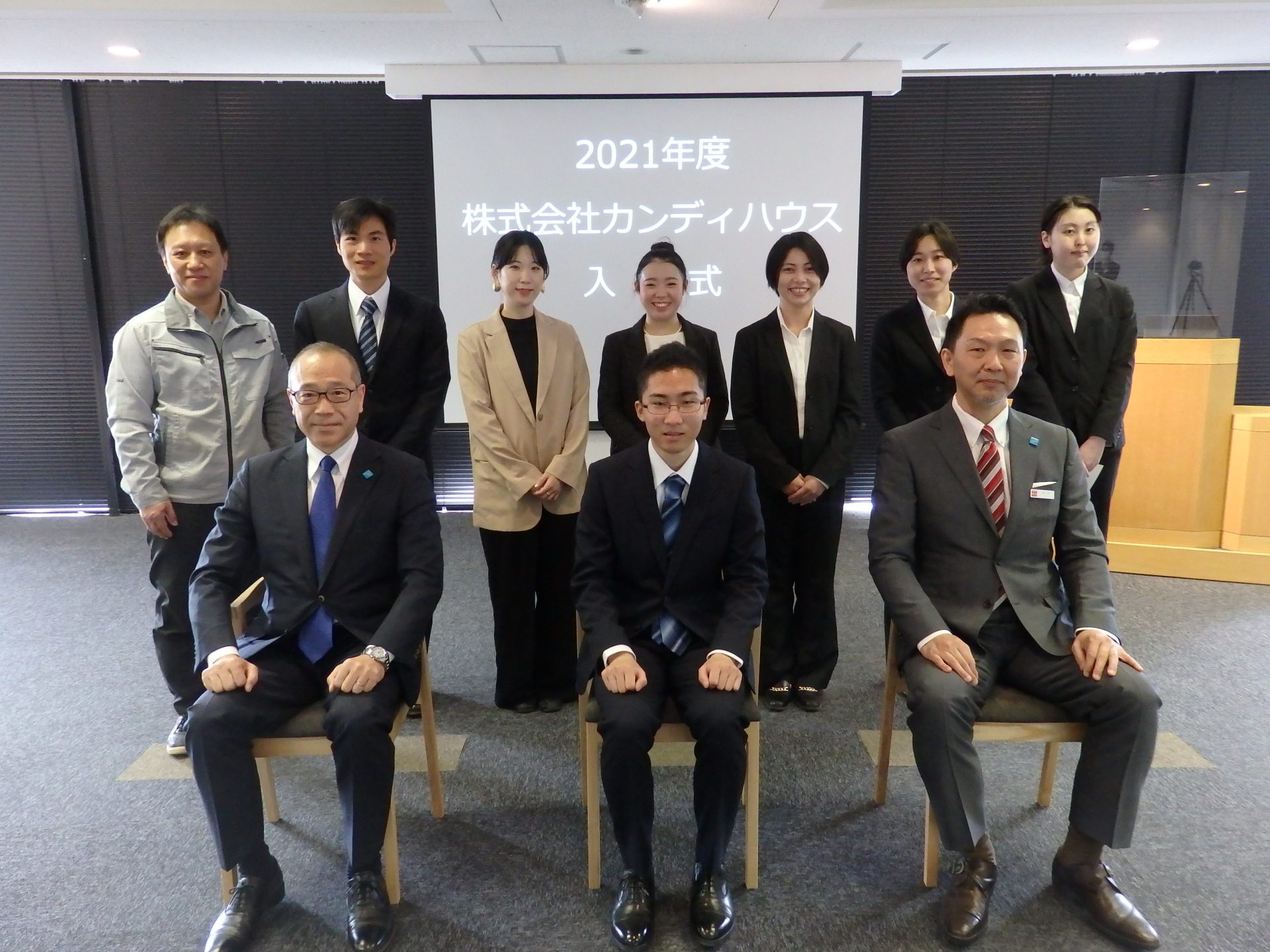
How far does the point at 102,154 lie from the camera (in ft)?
17.5

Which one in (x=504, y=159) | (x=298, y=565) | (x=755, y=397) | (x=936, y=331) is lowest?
(x=298, y=565)

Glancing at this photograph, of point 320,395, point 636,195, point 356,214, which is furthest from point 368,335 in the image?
point 636,195

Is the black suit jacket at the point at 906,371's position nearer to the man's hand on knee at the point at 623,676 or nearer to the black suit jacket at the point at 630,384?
the black suit jacket at the point at 630,384

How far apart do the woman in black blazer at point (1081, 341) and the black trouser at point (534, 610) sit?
171 cm

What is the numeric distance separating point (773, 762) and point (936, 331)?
149cm

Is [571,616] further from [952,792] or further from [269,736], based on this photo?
[952,792]

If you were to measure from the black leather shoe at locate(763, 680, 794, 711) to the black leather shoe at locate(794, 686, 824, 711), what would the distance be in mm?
36

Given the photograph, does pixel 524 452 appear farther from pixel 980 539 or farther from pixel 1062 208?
pixel 1062 208

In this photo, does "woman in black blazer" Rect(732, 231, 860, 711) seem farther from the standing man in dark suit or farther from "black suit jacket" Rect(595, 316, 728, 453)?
the standing man in dark suit

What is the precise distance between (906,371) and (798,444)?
0.46 m

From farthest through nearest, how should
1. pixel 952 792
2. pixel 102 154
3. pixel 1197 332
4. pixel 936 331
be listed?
pixel 102 154
pixel 1197 332
pixel 936 331
pixel 952 792

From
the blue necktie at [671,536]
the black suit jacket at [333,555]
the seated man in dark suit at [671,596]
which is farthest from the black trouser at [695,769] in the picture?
the black suit jacket at [333,555]

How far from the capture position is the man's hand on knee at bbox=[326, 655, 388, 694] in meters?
1.80

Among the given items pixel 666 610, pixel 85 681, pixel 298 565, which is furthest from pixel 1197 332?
pixel 85 681
